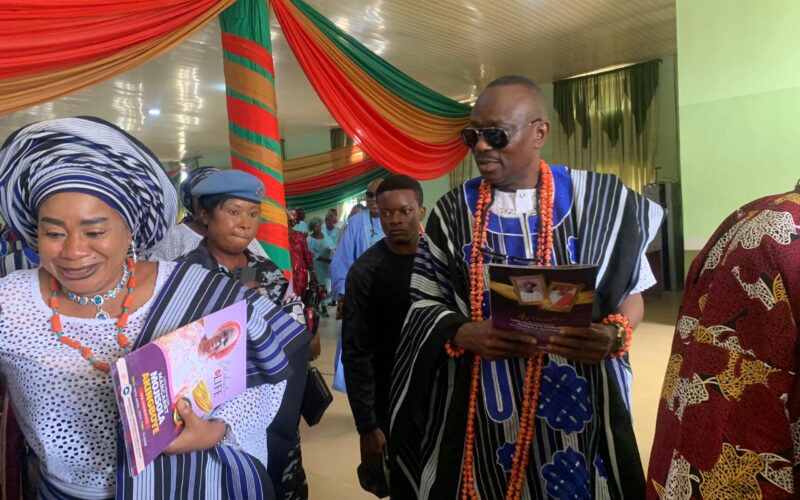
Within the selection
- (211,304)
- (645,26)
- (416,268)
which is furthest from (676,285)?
(211,304)

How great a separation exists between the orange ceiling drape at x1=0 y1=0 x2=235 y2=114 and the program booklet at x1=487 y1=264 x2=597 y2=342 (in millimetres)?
2769

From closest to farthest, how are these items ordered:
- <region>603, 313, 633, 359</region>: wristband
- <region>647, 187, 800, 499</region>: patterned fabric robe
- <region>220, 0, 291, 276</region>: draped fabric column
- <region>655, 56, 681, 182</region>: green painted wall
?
<region>647, 187, 800, 499</region>: patterned fabric robe
<region>603, 313, 633, 359</region>: wristband
<region>220, 0, 291, 276</region>: draped fabric column
<region>655, 56, 681, 182</region>: green painted wall

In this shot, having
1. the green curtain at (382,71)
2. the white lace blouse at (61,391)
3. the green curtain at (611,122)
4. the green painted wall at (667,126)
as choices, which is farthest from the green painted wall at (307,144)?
the white lace blouse at (61,391)

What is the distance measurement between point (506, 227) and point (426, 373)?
48 cm

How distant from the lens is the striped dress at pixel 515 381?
153 cm

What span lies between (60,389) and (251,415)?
1.36 feet

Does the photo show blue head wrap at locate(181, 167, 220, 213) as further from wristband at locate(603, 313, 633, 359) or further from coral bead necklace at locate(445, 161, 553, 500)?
wristband at locate(603, 313, 633, 359)

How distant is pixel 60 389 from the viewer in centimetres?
122

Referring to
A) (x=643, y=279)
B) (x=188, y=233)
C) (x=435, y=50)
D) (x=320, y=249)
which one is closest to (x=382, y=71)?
(x=188, y=233)

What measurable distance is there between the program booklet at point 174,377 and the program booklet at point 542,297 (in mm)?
601

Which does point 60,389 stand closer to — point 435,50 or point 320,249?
point 435,50

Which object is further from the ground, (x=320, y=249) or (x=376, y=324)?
(x=320, y=249)

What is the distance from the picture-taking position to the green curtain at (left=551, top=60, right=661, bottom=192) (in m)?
9.23

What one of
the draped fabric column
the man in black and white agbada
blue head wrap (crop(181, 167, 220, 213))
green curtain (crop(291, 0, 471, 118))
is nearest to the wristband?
the man in black and white agbada
